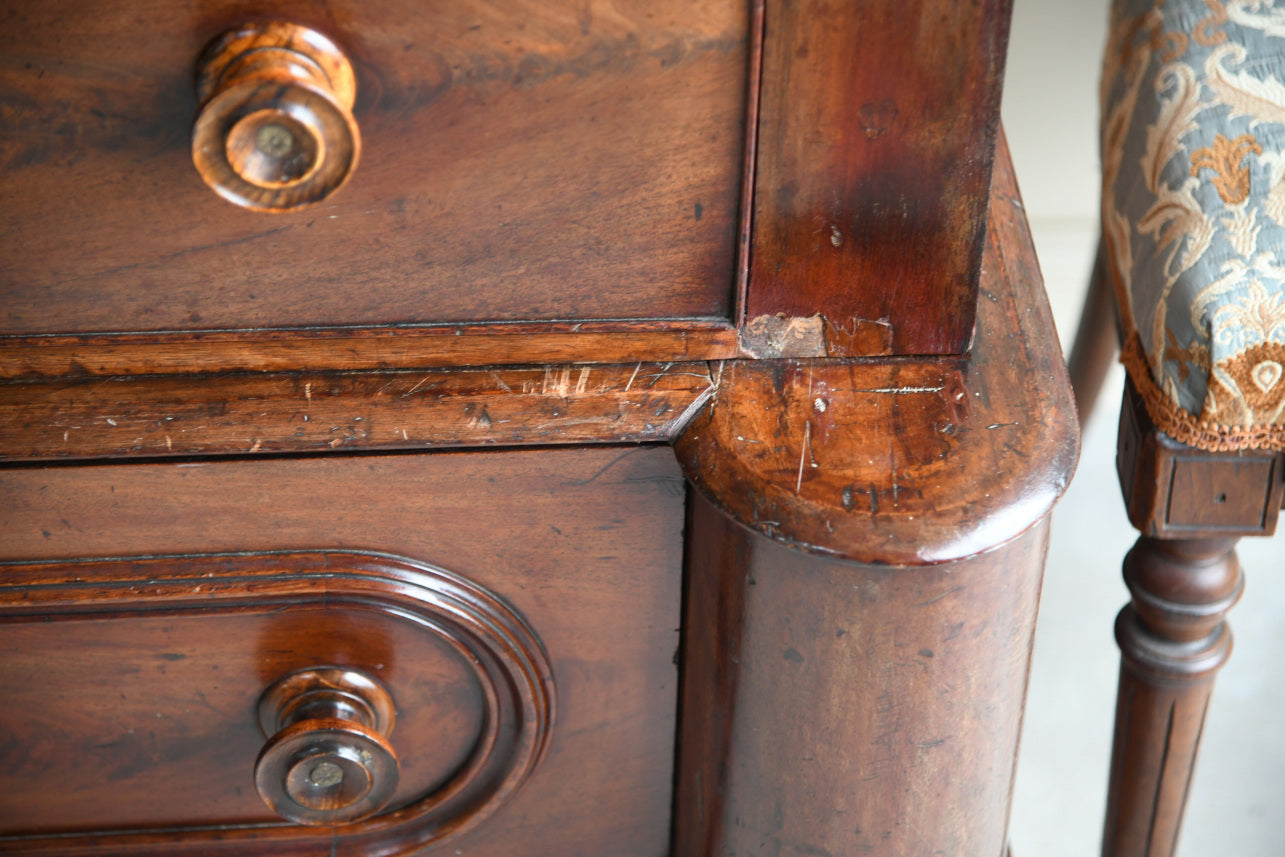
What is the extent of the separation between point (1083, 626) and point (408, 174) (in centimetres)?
82

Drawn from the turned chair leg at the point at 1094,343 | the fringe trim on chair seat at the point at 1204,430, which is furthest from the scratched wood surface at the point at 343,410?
the turned chair leg at the point at 1094,343

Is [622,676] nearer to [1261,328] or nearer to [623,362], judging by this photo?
[623,362]

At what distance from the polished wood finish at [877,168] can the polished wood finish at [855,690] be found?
77 millimetres

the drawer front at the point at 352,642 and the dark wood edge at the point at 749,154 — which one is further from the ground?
the dark wood edge at the point at 749,154

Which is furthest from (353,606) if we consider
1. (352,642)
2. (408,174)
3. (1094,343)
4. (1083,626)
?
(1083,626)

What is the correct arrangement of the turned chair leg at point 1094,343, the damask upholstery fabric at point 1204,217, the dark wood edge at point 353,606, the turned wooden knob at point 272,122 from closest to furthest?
1. the turned wooden knob at point 272,122
2. the dark wood edge at point 353,606
3. the damask upholstery fabric at point 1204,217
4. the turned chair leg at point 1094,343

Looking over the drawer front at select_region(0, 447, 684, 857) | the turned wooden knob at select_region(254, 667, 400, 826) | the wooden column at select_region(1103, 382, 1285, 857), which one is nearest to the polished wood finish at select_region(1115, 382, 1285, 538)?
the wooden column at select_region(1103, 382, 1285, 857)

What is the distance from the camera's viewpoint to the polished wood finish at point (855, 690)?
368 millimetres

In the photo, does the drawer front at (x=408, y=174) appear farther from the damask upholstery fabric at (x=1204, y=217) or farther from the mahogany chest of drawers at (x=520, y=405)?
the damask upholstery fabric at (x=1204, y=217)

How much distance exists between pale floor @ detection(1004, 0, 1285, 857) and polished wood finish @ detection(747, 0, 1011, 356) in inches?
23.4

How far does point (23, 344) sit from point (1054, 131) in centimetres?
82

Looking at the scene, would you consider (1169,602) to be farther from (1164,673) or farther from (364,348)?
(364,348)

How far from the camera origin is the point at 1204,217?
1.72ft

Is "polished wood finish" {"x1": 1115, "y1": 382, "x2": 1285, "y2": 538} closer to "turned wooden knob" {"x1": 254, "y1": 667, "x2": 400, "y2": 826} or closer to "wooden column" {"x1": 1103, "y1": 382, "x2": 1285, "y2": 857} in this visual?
"wooden column" {"x1": 1103, "y1": 382, "x2": 1285, "y2": 857}
